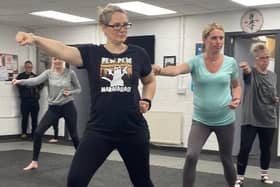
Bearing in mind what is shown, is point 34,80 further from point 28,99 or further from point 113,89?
point 28,99

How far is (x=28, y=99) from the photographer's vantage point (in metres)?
8.97

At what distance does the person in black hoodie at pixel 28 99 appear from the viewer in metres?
8.95

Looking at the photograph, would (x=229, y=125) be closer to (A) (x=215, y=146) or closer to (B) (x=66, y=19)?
(A) (x=215, y=146)

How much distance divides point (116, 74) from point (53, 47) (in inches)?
13.8

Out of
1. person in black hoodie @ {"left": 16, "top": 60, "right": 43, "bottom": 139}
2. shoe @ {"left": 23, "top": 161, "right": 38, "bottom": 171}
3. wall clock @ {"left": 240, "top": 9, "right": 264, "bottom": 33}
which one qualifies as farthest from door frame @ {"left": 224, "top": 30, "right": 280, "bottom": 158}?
person in black hoodie @ {"left": 16, "top": 60, "right": 43, "bottom": 139}

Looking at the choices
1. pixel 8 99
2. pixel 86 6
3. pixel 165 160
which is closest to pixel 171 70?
pixel 165 160

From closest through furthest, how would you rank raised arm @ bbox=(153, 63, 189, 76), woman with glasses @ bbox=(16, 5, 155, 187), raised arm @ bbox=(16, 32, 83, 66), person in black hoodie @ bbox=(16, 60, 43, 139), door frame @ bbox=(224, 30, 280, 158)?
raised arm @ bbox=(16, 32, 83, 66) < woman with glasses @ bbox=(16, 5, 155, 187) < raised arm @ bbox=(153, 63, 189, 76) < door frame @ bbox=(224, 30, 280, 158) < person in black hoodie @ bbox=(16, 60, 43, 139)

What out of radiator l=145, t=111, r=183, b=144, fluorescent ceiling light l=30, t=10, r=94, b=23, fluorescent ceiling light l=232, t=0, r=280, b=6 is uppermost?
fluorescent ceiling light l=232, t=0, r=280, b=6

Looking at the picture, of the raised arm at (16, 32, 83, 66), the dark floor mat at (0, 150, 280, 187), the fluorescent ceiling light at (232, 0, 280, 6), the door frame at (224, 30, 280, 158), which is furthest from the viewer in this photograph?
the door frame at (224, 30, 280, 158)

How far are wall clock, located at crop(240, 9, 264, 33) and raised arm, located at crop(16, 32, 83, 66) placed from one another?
499 centimetres

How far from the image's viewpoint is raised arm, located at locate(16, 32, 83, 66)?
2129 millimetres

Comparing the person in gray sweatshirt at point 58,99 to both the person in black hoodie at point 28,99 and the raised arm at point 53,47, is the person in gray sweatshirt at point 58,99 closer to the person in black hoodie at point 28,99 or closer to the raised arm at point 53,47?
the raised arm at point 53,47

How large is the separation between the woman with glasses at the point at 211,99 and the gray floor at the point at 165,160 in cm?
217

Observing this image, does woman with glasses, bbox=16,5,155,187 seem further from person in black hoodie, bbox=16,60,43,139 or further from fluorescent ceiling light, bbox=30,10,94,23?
person in black hoodie, bbox=16,60,43,139
